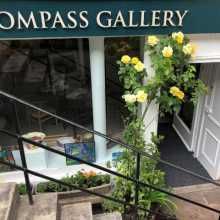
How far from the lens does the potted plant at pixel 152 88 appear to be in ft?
9.04

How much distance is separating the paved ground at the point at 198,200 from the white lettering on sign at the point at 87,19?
260 centimetres

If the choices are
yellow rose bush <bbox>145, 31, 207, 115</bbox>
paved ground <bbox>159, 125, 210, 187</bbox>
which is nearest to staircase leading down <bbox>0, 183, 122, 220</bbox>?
yellow rose bush <bbox>145, 31, 207, 115</bbox>

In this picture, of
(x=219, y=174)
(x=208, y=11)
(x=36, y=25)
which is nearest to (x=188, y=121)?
(x=219, y=174)

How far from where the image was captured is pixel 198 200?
4133 mm

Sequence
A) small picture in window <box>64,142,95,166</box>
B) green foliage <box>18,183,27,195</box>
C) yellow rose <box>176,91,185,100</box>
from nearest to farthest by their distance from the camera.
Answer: yellow rose <box>176,91,185,100</box> < green foliage <box>18,183,27,195</box> < small picture in window <box>64,142,95,166</box>

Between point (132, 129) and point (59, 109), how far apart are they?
124cm

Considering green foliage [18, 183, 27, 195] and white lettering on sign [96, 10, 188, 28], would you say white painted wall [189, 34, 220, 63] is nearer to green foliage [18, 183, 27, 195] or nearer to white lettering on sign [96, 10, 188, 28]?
white lettering on sign [96, 10, 188, 28]

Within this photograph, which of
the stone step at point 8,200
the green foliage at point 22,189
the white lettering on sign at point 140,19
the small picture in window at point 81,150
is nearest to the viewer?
the stone step at point 8,200

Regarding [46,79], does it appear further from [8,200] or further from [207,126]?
[207,126]

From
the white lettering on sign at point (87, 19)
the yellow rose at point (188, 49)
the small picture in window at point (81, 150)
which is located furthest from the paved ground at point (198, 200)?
the white lettering on sign at point (87, 19)

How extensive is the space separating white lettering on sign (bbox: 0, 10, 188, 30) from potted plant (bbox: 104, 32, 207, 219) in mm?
173

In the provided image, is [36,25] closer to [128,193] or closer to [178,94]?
[178,94]

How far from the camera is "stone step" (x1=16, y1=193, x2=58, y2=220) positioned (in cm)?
214

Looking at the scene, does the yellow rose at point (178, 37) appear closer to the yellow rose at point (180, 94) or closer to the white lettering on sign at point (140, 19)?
the white lettering on sign at point (140, 19)
